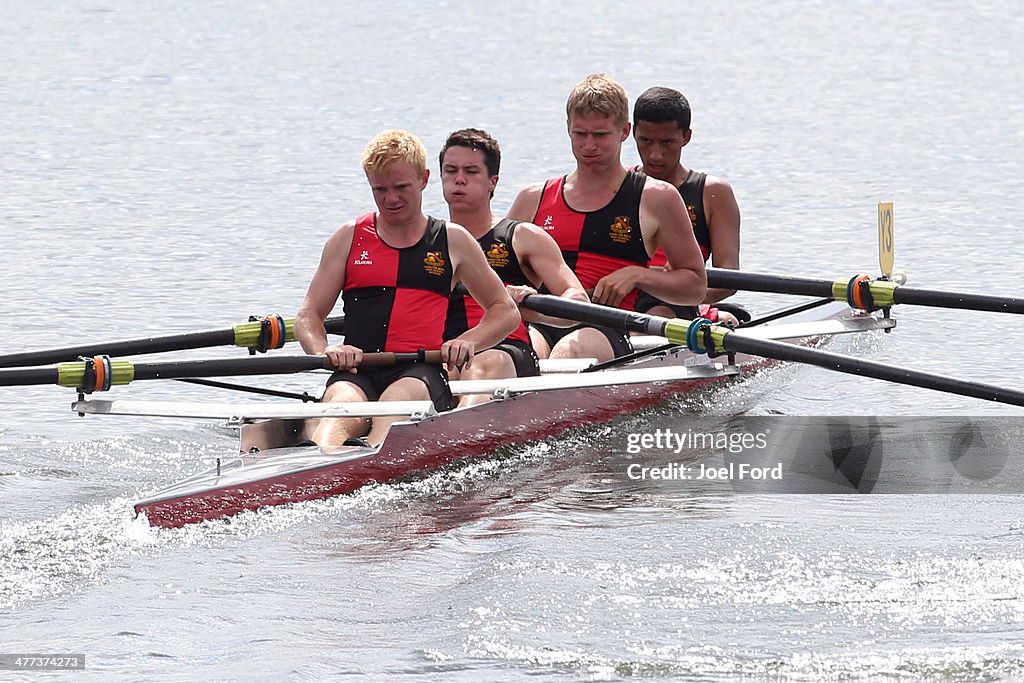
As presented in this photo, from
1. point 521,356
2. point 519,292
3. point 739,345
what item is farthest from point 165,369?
point 739,345

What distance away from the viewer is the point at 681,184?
31.3 ft

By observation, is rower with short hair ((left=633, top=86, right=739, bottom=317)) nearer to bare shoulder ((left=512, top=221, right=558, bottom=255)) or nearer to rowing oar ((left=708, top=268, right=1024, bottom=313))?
rowing oar ((left=708, top=268, right=1024, bottom=313))

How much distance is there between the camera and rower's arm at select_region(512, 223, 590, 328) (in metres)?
8.11

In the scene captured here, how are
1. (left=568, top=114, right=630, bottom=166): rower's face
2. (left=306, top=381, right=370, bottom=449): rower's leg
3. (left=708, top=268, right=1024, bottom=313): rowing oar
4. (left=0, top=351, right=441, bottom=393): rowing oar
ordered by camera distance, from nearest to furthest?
(left=0, top=351, right=441, bottom=393): rowing oar → (left=306, top=381, right=370, bottom=449): rower's leg → (left=568, top=114, right=630, bottom=166): rower's face → (left=708, top=268, right=1024, bottom=313): rowing oar

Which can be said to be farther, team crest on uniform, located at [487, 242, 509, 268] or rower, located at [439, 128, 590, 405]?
team crest on uniform, located at [487, 242, 509, 268]

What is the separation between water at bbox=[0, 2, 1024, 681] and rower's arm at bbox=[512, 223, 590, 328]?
0.80 m

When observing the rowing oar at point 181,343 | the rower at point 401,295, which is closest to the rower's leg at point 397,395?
the rower at point 401,295

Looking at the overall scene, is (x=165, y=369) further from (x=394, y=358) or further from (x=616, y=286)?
(x=616, y=286)

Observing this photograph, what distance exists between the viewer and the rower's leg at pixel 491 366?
761 centimetres

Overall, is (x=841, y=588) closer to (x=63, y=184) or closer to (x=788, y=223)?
(x=788, y=223)

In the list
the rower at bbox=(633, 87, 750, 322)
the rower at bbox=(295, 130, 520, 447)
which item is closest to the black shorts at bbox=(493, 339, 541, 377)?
the rower at bbox=(295, 130, 520, 447)

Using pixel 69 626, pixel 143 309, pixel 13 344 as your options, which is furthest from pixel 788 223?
pixel 69 626

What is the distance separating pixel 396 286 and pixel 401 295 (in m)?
0.05

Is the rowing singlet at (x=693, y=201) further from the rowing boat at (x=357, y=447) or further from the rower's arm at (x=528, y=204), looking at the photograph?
the rowing boat at (x=357, y=447)
